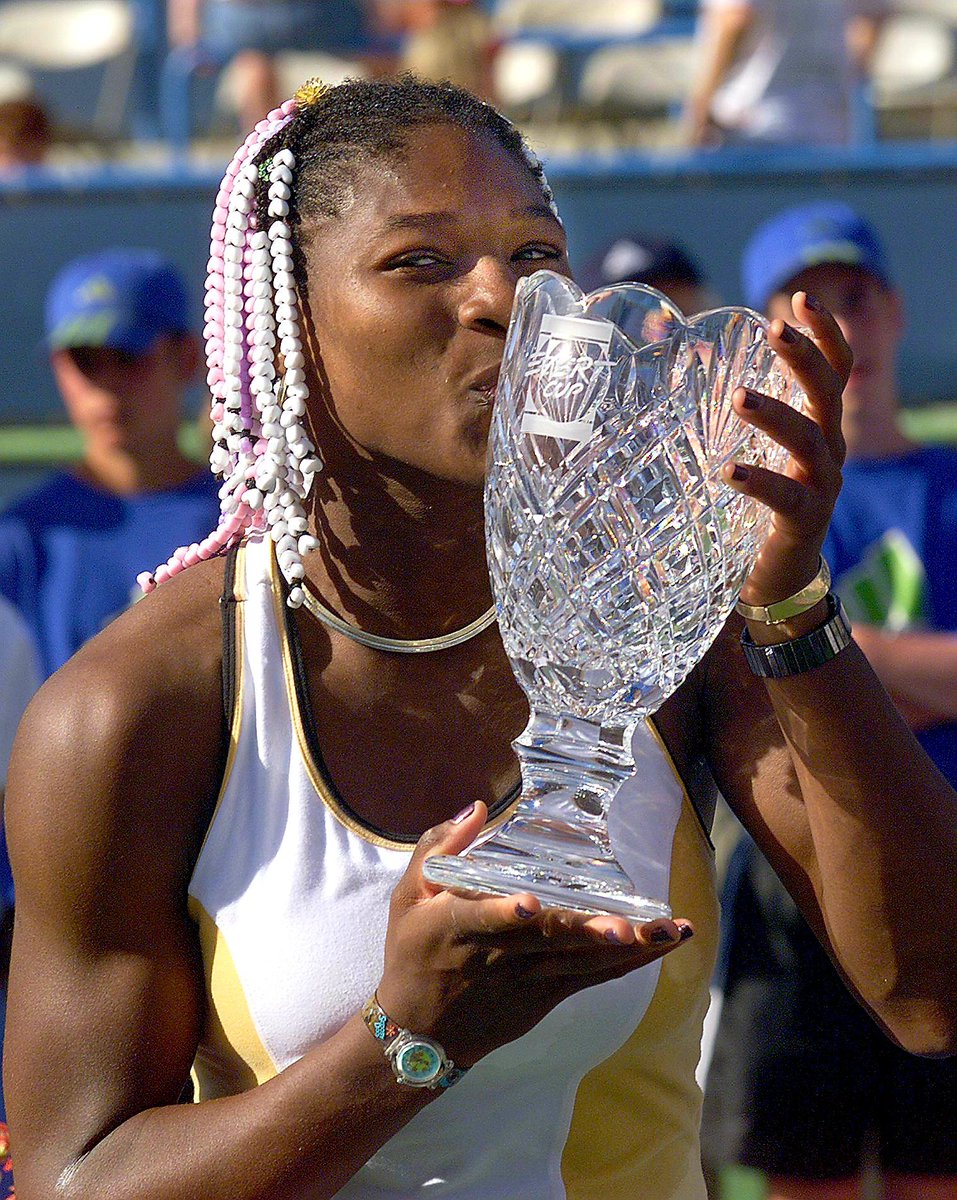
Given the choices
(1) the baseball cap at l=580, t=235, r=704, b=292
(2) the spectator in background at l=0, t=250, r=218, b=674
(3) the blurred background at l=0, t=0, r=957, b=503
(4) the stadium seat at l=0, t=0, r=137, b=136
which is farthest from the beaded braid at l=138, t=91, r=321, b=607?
(4) the stadium seat at l=0, t=0, r=137, b=136

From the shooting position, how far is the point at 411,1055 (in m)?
1.28

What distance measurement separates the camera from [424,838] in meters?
1.25

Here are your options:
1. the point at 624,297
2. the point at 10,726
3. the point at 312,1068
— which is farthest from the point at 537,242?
the point at 10,726

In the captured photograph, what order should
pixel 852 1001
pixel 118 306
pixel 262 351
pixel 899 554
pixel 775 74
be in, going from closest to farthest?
pixel 262 351, pixel 852 1001, pixel 899 554, pixel 118 306, pixel 775 74

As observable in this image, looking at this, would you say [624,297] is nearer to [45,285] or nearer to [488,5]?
[45,285]

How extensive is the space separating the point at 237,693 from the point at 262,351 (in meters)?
0.30

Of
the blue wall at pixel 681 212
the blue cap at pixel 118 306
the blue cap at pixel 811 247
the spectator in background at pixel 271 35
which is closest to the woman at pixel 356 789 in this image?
the blue cap at pixel 811 247

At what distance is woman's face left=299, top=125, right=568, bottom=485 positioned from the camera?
1392 millimetres

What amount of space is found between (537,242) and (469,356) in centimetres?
13

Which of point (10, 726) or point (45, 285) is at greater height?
point (45, 285)

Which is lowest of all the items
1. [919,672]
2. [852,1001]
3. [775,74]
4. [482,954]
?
[852,1001]

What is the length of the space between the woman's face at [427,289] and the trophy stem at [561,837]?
239 millimetres

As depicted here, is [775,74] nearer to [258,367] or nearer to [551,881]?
[258,367]

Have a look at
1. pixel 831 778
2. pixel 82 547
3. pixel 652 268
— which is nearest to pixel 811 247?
pixel 652 268
